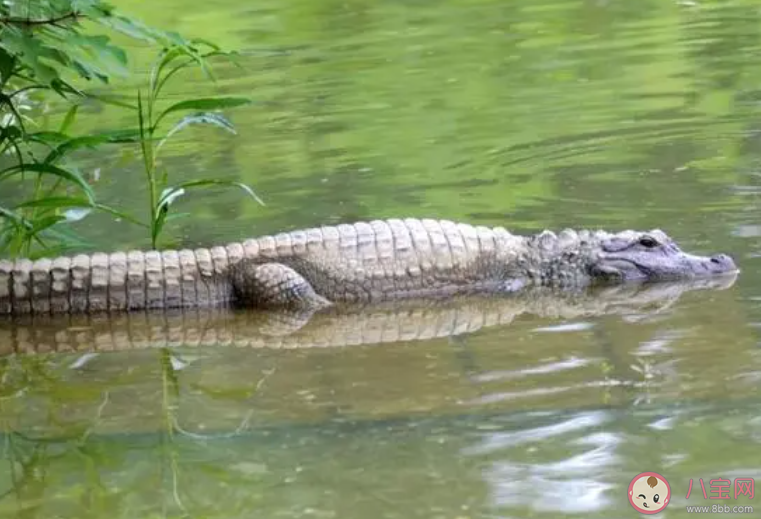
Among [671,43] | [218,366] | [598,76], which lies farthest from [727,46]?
[218,366]

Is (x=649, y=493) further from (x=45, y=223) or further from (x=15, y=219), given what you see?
(x=15, y=219)

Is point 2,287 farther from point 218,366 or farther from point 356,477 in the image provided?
point 356,477

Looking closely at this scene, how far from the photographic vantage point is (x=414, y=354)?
21.9 ft

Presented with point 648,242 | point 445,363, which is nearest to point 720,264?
point 648,242

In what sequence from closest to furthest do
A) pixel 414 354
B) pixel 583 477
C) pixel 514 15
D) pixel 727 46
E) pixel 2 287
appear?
pixel 583 477, pixel 414 354, pixel 2 287, pixel 727 46, pixel 514 15

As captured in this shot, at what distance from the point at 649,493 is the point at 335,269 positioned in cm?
349

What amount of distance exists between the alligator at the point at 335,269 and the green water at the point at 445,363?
38 cm

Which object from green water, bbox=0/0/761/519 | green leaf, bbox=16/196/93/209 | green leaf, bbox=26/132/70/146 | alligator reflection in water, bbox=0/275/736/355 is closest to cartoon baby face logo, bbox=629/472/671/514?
green water, bbox=0/0/761/519

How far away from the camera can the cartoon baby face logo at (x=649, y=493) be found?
4.64 meters

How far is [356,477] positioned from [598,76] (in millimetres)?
9227

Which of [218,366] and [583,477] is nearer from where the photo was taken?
[583,477]

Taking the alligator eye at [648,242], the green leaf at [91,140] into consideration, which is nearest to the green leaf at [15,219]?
the green leaf at [91,140]

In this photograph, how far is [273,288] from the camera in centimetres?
787

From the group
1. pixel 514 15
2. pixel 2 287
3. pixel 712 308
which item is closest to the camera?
pixel 712 308
